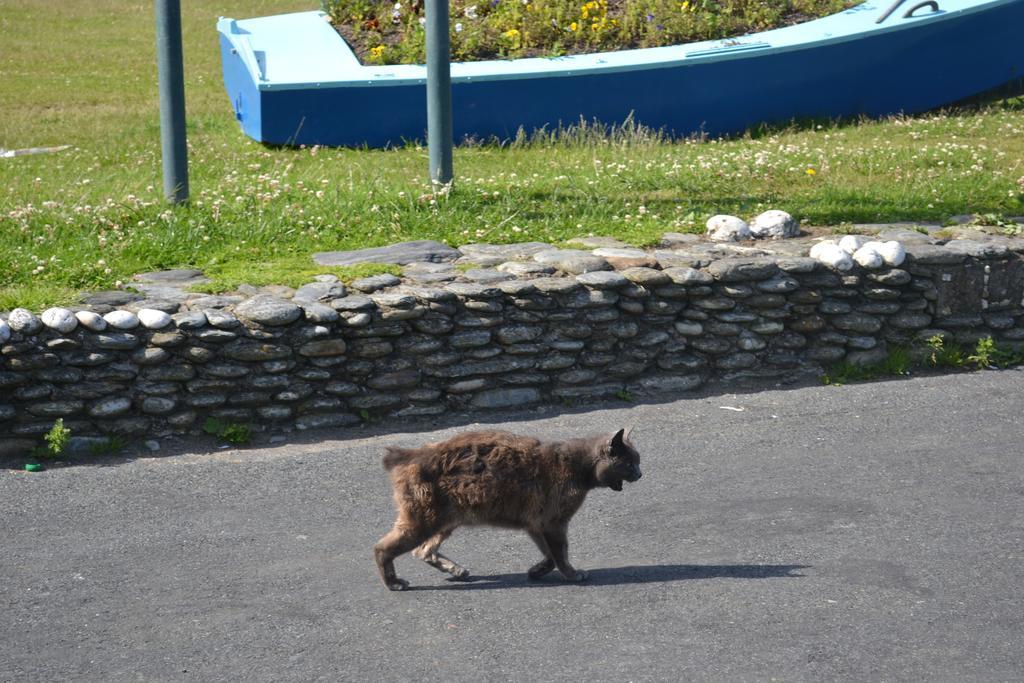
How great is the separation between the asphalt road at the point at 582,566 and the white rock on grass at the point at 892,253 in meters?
1.39

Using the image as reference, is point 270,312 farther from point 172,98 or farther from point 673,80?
point 673,80

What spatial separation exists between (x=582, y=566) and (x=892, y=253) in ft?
13.4

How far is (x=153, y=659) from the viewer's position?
495cm

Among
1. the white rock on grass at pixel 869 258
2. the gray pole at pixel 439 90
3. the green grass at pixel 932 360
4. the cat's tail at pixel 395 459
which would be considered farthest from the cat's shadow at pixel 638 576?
the gray pole at pixel 439 90

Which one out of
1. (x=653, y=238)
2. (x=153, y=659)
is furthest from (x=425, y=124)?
(x=153, y=659)

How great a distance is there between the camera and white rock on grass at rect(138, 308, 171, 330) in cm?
723

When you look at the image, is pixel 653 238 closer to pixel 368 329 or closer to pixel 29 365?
pixel 368 329

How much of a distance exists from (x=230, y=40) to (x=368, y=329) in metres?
8.81

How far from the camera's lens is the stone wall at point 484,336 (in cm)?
718

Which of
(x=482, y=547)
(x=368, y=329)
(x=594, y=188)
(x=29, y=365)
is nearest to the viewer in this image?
(x=482, y=547)

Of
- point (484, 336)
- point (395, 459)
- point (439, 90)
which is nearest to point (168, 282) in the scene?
point (484, 336)

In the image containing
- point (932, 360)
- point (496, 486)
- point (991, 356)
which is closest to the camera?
point (496, 486)

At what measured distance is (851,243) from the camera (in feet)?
29.0

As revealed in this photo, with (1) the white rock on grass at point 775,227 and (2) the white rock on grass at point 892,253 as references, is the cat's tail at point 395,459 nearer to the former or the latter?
(2) the white rock on grass at point 892,253
